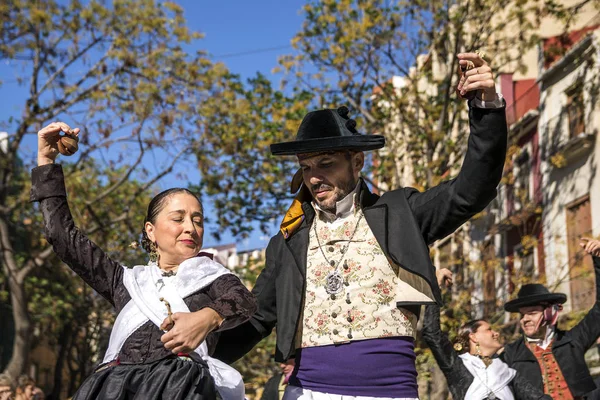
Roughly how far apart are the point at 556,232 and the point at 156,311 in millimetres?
16475

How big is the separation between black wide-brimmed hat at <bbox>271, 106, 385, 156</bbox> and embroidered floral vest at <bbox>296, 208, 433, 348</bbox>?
39 cm

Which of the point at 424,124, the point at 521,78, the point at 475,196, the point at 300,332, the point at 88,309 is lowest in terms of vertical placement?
the point at 300,332

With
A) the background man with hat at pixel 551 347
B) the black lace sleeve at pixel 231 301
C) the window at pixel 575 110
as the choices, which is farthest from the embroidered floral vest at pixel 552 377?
the window at pixel 575 110

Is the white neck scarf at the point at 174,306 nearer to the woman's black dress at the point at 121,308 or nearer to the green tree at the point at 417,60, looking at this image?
the woman's black dress at the point at 121,308

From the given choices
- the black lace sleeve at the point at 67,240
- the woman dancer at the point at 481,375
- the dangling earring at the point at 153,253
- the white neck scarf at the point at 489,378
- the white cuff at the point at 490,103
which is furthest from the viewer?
the white neck scarf at the point at 489,378

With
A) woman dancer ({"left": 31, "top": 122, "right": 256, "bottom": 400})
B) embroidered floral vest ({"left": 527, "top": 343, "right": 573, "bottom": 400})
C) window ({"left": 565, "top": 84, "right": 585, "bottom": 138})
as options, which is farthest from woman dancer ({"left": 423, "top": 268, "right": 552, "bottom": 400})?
window ({"left": 565, "top": 84, "right": 585, "bottom": 138})

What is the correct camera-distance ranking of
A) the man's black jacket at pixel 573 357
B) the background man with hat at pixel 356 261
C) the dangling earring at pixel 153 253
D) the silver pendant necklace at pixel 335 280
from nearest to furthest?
the background man with hat at pixel 356 261, the silver pendant necklace at pixel 335 280, the dangling earring at pixel 153 253, the man's black jacket at pixel 573 357

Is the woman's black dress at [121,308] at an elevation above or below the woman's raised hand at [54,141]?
below

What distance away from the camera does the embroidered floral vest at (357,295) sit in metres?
3.88

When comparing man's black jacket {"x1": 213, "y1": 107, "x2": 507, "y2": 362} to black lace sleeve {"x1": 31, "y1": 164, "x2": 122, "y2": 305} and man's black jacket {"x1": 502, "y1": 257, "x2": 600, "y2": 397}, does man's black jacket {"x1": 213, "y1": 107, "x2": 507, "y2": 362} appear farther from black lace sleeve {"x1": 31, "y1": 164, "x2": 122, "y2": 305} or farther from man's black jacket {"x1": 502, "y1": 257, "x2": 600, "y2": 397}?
man's black jacket {"x1": 502, "y1": 257, "x2": 600, "y2": 397}

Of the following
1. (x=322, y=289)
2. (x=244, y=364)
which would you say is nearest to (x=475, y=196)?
(x=322, y=289)

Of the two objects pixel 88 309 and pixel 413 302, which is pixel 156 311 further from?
pixel 88 309

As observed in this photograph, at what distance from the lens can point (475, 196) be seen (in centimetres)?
368

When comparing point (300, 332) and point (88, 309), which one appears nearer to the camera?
point (300, 332)
